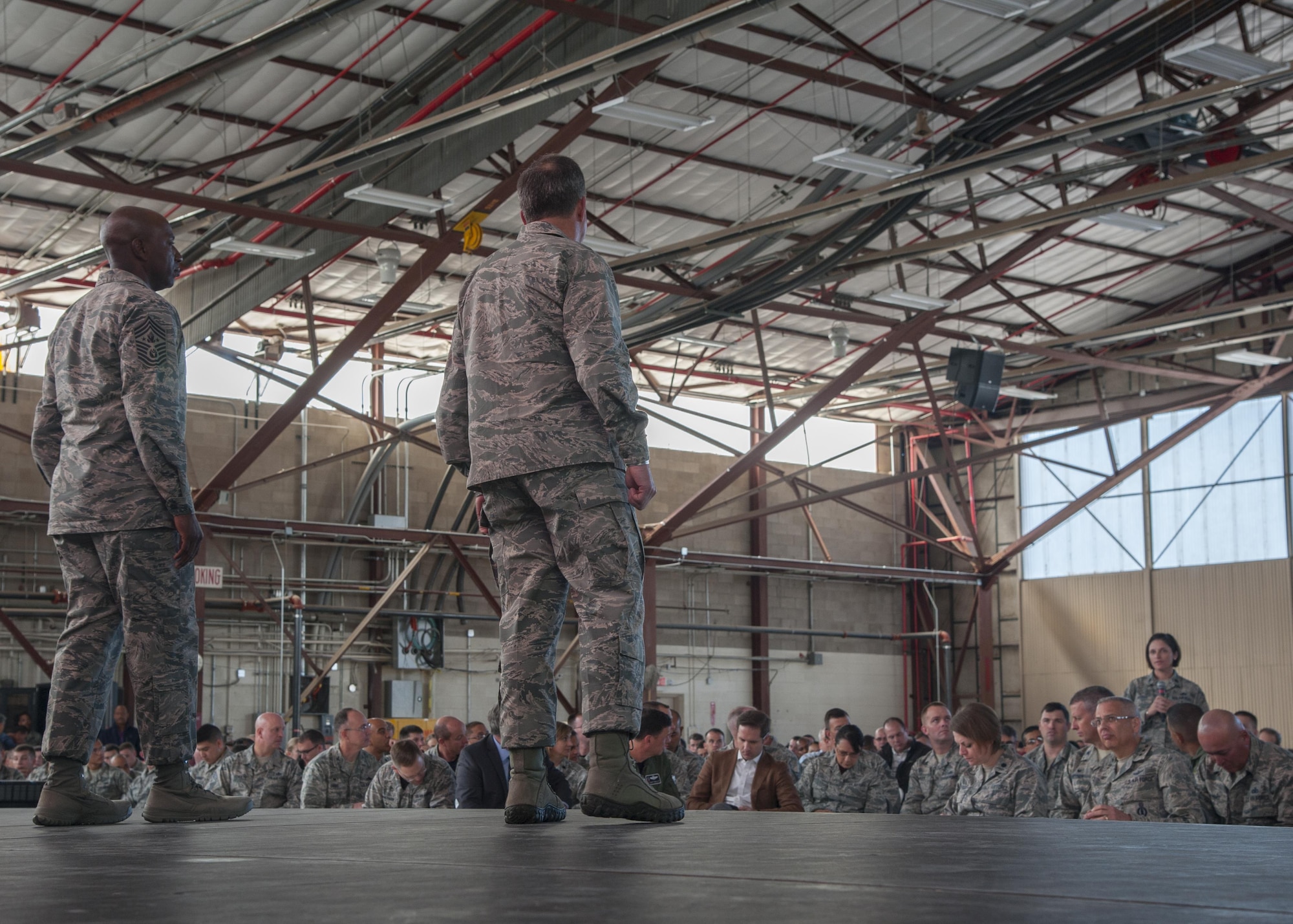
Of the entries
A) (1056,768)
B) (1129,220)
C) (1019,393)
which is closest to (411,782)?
(1056,768)

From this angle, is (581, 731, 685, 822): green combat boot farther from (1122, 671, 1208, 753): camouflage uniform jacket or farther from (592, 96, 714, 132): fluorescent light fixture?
(592, 96, 714, 132): fluorescent light fixture

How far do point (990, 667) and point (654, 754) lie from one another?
19944 millimetres

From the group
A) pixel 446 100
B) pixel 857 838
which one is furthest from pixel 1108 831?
pixel 446 100

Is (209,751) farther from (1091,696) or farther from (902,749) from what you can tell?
(1091,696)

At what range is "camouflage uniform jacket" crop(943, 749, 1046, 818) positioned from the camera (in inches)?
307

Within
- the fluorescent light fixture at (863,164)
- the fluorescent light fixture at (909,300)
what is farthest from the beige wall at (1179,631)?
the fluorescent light fixture at (863,164)

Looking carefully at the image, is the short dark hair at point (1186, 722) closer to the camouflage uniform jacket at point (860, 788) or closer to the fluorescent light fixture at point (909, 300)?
the camouflage uniform jacket at point (860, 788)

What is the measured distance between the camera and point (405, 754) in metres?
9.91

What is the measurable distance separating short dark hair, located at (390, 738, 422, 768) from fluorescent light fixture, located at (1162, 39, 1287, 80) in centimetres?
762

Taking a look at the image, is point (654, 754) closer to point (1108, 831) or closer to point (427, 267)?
point (1108, 831)

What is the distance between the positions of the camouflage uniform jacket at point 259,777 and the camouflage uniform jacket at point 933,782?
469 cm

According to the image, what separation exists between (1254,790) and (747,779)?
3.86 m

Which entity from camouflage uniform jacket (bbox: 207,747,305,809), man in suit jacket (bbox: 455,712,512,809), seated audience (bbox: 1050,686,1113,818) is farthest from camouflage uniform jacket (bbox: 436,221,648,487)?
camouflage uniform jacket (bbox: 207,747,305,809)

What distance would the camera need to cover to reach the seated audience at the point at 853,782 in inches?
428
